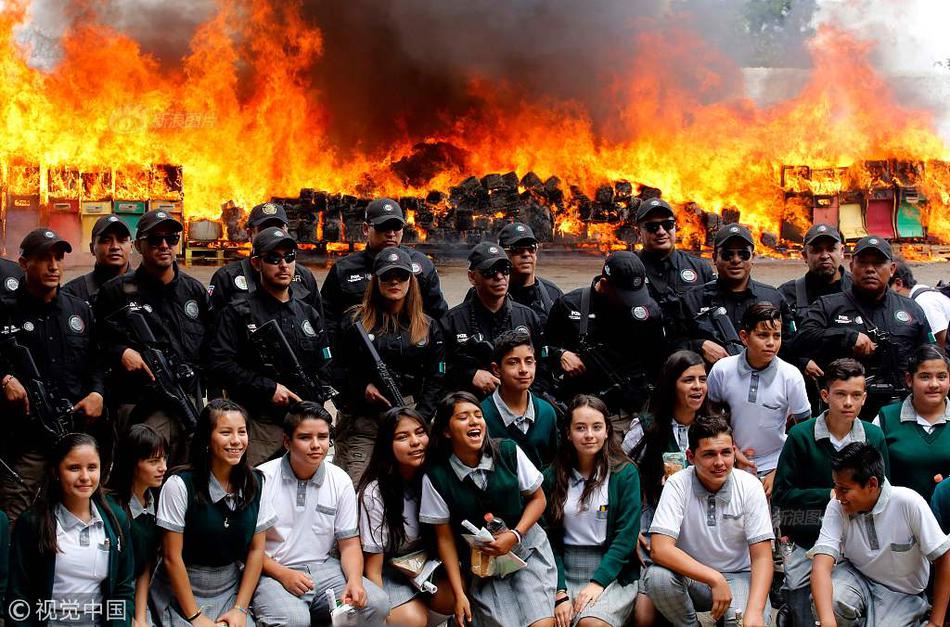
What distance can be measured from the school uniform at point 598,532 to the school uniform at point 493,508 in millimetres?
153

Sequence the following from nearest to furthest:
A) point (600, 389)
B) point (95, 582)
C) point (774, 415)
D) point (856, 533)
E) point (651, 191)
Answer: point (95, 582)
point (856, 533)
point (774, 415)
point (600, 389)
point (651, 191)

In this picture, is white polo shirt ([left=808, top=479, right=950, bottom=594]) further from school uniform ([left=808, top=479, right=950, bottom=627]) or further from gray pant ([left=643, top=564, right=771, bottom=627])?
gray pant ([left=643, top=564, right=771, bottom=627])

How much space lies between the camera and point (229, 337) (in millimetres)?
6383

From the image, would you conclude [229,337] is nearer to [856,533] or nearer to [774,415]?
[774,415]

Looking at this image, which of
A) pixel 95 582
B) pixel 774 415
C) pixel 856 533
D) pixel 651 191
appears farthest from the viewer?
pixel 651 191

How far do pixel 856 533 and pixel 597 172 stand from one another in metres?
15.1

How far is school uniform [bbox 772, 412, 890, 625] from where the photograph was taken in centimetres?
555

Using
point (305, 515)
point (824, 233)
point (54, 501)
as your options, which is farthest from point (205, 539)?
point (824, 233)

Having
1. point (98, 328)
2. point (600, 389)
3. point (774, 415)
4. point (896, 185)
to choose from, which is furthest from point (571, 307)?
point (896, 185)

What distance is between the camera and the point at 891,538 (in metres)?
5.12

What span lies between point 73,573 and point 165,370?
167cm

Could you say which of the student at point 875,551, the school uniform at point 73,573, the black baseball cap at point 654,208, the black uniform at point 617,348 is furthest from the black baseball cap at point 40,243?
the student at point 875,551

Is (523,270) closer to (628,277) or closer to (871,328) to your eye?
(628,277)

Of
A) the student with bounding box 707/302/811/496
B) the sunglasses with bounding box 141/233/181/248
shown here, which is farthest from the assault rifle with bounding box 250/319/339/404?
the student with bounding box 707/302/811/496
